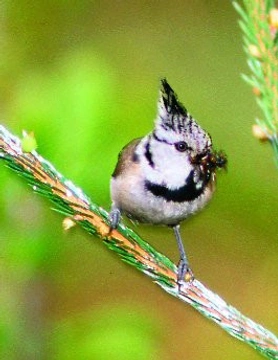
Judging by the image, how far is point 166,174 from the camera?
1.13 meters

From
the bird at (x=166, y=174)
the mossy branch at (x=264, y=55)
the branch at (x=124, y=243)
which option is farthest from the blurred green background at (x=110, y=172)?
the mossy branch at (x=264, y=55)

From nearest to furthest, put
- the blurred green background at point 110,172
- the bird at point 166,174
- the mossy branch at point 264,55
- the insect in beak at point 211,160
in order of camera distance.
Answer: the mossy branch at point 264,55
the insect in beak at point 211,160
the bird at point 166,174
the blurred green background at point 110,172

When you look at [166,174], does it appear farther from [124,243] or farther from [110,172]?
[124,243]

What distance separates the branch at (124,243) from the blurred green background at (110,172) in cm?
33

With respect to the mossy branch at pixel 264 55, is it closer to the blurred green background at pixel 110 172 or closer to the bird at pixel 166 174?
the bird at pixel 166 174

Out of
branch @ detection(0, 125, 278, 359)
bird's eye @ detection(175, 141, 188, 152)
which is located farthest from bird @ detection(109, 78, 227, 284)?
branch @ detection(0, 125, 278, 359)

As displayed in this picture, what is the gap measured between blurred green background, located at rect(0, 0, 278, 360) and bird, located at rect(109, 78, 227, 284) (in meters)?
0.05

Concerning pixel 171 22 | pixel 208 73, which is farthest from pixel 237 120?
pixel 171 22

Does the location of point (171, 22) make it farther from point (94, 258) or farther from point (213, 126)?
point (94, 258)

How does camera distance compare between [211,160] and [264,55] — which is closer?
[264,55]

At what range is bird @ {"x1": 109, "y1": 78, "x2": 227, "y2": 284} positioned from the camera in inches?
39.2

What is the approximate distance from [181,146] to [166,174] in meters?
0.09

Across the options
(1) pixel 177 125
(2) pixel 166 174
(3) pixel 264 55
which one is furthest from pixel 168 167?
(3) pixel 264 55

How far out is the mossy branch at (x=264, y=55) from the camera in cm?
56
